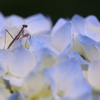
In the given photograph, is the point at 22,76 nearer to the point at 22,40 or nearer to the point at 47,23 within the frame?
the point at 22,40

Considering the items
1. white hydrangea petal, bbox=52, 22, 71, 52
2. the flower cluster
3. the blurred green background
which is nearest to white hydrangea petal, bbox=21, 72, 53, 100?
the flower cluster

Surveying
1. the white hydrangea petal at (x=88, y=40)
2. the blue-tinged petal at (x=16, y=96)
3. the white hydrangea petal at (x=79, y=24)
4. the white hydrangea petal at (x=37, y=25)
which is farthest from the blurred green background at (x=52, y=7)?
the blue-tinged petal at (x=16, y=96)

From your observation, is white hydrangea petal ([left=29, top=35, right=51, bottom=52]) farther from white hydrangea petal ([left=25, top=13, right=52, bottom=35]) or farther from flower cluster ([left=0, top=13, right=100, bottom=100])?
white hydrangea petal ([left=25, top=13, right=52, bottom=35])

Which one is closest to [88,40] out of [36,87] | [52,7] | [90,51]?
[90,51]

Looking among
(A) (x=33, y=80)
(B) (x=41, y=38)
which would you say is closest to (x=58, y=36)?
(B) (x=41, y=38)

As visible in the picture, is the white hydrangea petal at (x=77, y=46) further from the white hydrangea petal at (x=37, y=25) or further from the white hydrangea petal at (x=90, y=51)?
the white hydrangea petal at (x=37, y=25)

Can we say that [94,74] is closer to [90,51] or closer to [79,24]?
[90,51]
